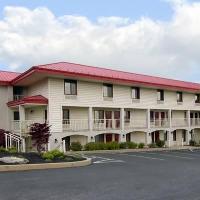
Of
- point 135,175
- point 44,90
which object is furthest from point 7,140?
point 135,175

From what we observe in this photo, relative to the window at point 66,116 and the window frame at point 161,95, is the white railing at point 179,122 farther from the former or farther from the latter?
the window at point 66,116

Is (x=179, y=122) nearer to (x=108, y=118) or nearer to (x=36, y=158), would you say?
(x=108, y=118)

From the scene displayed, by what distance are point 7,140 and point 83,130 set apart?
6.36 m

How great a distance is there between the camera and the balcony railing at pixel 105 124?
102 ft

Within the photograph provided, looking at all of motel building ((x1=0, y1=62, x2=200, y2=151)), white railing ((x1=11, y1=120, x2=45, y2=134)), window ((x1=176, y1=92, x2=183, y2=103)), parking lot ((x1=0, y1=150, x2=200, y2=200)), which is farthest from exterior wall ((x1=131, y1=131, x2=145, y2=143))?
parking lot ((x1=0, y1=150, x2=200, y2=200))

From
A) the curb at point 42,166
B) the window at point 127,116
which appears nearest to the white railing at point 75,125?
the window at point 127,116

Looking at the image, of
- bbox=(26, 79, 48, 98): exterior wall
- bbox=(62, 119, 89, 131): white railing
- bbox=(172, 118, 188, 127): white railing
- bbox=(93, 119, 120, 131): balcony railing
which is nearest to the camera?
bbox=(26, 79, 48, 98): exterior wall

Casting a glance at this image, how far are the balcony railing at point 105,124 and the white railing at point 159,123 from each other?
5.07 m

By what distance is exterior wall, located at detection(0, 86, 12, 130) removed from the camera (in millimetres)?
32406

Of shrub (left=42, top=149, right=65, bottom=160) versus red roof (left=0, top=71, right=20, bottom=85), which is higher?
red roof (left=0, top=71, right=20, bottom=85)

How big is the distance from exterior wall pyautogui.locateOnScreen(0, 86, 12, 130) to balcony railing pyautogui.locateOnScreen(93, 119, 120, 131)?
8.24 metres

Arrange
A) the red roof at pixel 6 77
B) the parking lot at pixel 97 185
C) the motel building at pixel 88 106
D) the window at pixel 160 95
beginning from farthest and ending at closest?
the window at pixel 160 95
the red roof at pixel 6 77
the motel building at pixel 88 106
the parking lot at pixel 97 185

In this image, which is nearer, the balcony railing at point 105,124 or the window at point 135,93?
the balcony railing at point 105,124

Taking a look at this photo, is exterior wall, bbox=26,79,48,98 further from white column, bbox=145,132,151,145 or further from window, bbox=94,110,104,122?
white column, bbox=145,132,151,145
